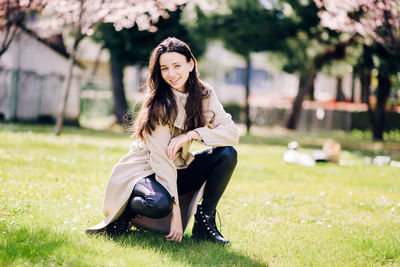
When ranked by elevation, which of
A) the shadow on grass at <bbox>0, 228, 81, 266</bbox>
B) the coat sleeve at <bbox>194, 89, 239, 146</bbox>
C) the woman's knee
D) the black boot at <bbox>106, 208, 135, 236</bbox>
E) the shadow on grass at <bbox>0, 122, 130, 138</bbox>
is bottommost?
the shadow on grass at <bbox>0, 122, 130, 138</bbox>

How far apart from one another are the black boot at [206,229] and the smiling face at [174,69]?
1.03m

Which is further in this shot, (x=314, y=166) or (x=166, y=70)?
(x=314, y=166)

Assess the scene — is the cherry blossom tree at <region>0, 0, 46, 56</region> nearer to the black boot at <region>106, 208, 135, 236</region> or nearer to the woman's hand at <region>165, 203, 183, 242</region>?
the black boot at <region>106, 208, 135, 236</region>

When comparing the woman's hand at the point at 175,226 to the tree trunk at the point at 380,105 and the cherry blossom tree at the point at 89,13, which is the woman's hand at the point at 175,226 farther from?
the tree trunk at the point at 380,105

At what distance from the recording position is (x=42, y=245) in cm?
337

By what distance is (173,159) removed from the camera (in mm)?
3639

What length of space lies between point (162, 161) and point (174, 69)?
0.72 m

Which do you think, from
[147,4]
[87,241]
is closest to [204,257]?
[87,241]

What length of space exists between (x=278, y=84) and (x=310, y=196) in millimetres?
39536

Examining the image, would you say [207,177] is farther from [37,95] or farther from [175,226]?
[37,95]

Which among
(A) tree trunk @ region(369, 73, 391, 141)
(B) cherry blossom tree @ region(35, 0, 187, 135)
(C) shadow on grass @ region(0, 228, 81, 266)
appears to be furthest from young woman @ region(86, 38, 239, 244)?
(A) tree trunk @ region(369, 73, 391, 141)

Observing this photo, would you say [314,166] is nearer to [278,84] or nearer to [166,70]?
[166,70]

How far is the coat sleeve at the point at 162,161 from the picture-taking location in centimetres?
354

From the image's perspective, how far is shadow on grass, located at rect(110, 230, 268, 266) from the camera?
131 inches
